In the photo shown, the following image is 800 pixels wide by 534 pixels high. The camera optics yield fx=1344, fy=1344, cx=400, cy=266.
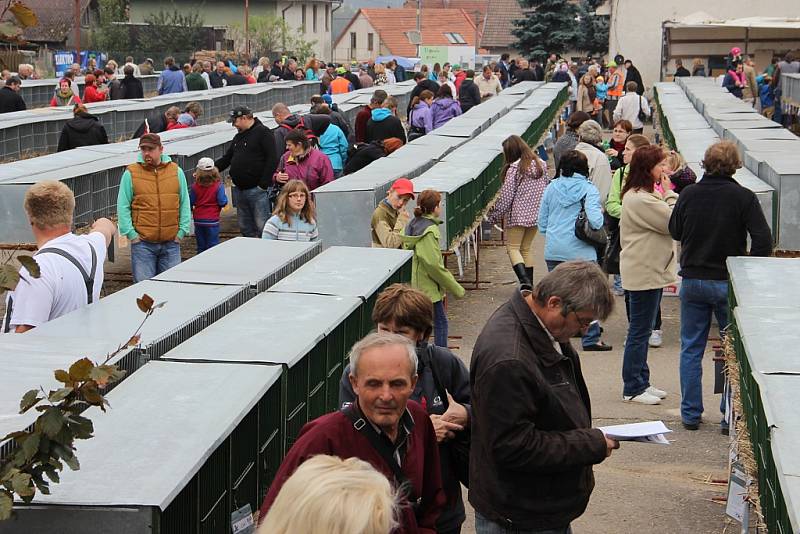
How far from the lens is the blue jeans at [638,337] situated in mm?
10320

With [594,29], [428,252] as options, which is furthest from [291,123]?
[594,29]

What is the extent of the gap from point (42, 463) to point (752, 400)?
3784mm

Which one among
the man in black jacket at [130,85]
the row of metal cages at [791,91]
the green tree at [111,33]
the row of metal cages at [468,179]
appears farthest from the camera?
the green tree at [111,33]

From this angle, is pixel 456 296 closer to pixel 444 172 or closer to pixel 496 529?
pixel 444 172

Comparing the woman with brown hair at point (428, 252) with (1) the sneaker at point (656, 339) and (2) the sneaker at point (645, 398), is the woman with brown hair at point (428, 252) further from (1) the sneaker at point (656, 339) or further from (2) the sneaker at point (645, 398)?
(1) the sneaker at point (656, 339)

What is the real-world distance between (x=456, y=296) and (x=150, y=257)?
291 centimetres

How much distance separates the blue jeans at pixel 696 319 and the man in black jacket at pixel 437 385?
4194 millimetres

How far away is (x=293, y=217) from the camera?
11.7 metres

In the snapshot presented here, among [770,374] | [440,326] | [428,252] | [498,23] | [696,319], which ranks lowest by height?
[440,326]

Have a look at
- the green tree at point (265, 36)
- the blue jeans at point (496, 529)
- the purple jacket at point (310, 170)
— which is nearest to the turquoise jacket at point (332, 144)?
the purple jacket at point (310, 170)

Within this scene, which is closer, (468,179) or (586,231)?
(586,231)

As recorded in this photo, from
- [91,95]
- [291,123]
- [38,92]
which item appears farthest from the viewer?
[38,92]

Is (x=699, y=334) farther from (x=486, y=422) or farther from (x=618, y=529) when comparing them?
(x=486, y=422)

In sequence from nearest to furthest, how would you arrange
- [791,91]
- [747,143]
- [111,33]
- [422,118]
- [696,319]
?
[696,319], [747,143], [422,118], [791,91], [111,33]
